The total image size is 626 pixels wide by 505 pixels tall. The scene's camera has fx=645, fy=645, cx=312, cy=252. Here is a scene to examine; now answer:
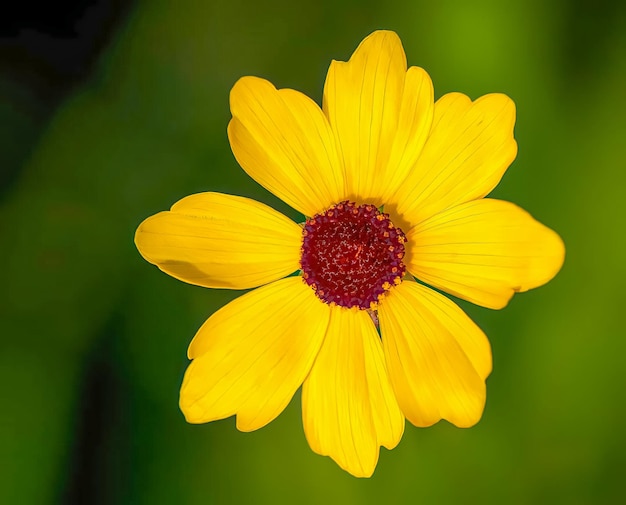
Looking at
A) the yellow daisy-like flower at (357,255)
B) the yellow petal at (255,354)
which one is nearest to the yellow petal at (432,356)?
the yellow daisy-like flower at (357,255)

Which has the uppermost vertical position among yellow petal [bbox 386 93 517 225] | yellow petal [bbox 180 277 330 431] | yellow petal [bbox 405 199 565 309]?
yellow petal [bbox 386 93 517 225]

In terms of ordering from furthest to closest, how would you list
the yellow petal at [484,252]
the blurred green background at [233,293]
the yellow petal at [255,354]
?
1. the blurred green background at [233,293]
2. the yellow petal at [255,354]
3. the yellow petal at [484,252]

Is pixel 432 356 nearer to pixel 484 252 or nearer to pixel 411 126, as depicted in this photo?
pixel 484 252

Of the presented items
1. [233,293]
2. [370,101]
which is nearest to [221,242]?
[233,293]

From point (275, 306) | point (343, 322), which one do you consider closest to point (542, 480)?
point (343, 322)

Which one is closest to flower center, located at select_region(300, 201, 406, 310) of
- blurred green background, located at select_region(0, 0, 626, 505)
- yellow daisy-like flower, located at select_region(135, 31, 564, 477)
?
yellow daisy-like flower, located at select_region(135, 31, 564, 477)

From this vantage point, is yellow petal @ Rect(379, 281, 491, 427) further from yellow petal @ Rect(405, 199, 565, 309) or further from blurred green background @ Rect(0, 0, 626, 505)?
blurred green background @ Rect(0, 0, 626, 505)

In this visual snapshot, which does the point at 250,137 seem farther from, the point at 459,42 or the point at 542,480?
the point at 542,480

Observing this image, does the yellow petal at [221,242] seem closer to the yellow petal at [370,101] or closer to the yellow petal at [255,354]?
the yellow petal at [255,354]
